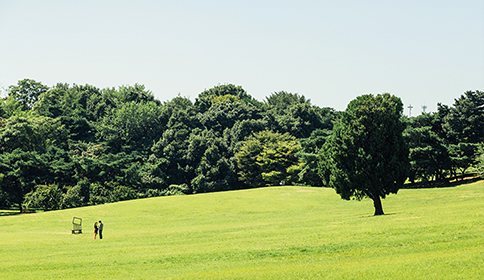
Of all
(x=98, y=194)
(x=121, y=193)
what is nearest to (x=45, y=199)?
(x=98, y=194)

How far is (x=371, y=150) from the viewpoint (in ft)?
119

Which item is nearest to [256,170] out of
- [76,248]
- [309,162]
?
[309,162]

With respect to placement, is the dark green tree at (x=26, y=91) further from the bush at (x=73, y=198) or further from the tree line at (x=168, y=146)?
the bush at (x=73, y=198)

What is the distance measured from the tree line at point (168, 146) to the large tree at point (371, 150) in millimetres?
24406

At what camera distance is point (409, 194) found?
56.8m

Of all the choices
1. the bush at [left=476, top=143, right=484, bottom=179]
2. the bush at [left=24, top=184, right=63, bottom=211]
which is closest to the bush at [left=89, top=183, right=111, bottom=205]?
the bush at [left=24, top=184, right=63, bottom=211]

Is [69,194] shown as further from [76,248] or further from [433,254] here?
[433,254]

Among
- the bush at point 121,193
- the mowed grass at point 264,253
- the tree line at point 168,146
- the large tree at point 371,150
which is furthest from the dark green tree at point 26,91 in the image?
the large tree at point 371,150

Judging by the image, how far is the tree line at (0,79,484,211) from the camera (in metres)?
70.9

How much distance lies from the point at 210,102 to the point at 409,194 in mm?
73992

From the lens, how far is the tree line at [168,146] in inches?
2793

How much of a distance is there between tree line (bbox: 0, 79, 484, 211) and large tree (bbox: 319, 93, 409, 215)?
24406 millimetres

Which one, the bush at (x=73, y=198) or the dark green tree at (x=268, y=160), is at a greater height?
the dark green tree at (x=268, y=160)

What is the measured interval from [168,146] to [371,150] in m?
58.0
